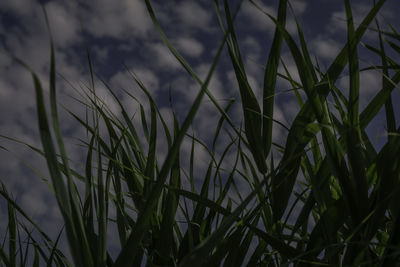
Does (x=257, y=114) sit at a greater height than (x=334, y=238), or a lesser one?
greater

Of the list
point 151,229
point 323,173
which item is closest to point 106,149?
point 151,229

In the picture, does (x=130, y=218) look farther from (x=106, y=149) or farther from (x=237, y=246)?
(x=237, y=246)

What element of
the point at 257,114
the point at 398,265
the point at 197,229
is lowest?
the point at 398,265

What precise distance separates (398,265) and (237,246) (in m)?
0.21

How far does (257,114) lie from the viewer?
0.62 meters

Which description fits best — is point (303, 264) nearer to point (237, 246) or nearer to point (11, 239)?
point (237, 246)

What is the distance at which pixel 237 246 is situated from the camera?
61 centimetres

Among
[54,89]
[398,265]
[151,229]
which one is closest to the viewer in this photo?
[54,89]

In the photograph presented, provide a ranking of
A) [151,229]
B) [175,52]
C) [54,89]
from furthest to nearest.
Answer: [151,229], [175,52], [54,89]

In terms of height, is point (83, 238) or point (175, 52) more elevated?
point (175, 52)

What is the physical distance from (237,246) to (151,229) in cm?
17

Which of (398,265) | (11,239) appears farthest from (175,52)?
(11,239)

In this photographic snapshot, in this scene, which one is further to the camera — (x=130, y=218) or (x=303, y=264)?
(x=130, y=218)

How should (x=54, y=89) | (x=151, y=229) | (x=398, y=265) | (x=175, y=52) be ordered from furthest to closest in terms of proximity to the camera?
1. (x=151, y=229)
2. (x=175, y=52)
3. (x=398, y=265)
4. (x=54, y=89)
